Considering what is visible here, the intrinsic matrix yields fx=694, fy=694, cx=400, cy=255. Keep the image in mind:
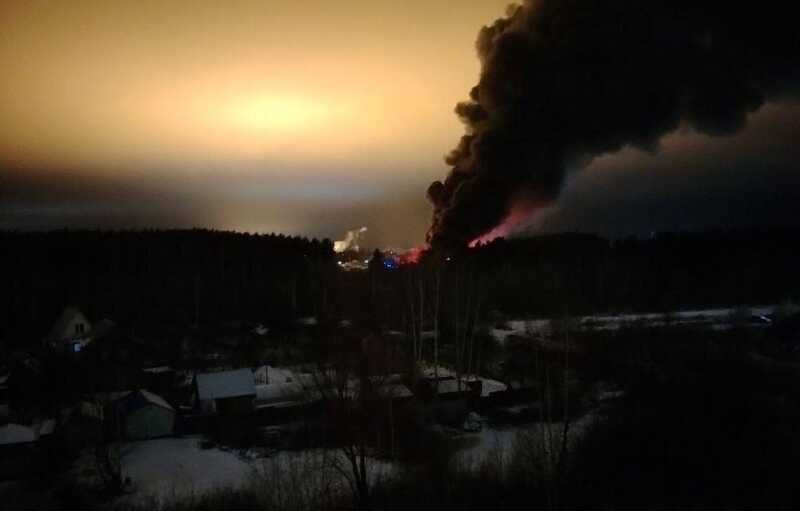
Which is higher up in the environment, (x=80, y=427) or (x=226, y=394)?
(x=226, y=394)

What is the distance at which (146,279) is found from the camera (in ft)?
Result: 155

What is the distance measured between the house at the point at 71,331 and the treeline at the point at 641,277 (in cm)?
2062

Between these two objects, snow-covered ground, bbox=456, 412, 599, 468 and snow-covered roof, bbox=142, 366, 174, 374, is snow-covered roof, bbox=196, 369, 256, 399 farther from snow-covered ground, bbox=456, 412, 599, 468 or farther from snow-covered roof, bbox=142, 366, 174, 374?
snow-covered ground, bbox=456, 412, 599, 468

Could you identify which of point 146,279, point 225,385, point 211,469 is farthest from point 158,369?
point 146,279

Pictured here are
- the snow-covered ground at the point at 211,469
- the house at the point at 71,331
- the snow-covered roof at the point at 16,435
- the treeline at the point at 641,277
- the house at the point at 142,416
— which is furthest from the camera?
the treeline at the point at 641,277

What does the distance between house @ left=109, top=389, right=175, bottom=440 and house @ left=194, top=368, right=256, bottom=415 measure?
1.28 m

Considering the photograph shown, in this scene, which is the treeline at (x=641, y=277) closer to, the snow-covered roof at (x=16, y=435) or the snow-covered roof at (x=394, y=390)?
the snow-covered roof at (x=394, y=390)

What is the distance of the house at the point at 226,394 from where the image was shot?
21609mm

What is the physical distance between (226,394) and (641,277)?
97.0ft

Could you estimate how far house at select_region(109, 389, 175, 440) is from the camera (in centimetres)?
2002

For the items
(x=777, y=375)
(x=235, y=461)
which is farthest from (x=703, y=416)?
(x=235, y=461)

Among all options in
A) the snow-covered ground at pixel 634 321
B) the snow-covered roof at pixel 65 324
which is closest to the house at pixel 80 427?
the snow-covered roof at pixel 65 324

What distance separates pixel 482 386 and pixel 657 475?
8.56 m

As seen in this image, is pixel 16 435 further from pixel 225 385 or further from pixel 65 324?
pixel 65 324
